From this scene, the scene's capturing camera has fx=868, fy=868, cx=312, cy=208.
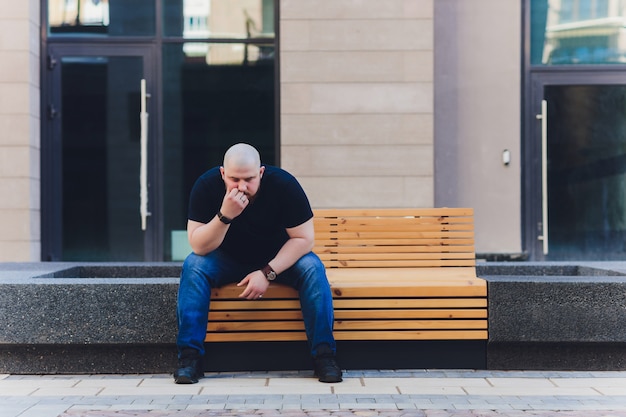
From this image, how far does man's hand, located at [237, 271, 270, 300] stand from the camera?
4711 mm

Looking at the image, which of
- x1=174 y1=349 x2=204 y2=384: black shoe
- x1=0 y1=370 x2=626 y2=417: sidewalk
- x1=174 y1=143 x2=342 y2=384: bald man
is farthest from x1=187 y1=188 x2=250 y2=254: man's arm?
x1=0 y1=370 x2=626 y2=417: sidewalk

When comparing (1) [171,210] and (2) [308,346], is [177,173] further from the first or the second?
(2) [308,346]

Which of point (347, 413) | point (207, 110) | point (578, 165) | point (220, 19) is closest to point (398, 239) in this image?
point (347, 413)

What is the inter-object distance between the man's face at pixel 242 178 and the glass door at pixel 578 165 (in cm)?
573

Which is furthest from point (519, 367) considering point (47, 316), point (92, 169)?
point (92, 169)

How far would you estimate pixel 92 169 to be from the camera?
9688 millimetres

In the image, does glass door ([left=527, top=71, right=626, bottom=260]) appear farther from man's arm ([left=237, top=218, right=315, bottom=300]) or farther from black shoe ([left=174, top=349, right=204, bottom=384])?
black shoe ([left=174, top=349, right=204, bottom=384])

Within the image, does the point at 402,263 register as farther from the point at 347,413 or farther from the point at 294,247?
the point at 347,413

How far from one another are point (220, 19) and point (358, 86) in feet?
5.85

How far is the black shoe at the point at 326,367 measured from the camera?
462 cm

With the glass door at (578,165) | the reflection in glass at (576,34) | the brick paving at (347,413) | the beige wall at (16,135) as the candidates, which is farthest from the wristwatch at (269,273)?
the reflection in glass at (576,34)

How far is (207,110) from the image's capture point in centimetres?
973

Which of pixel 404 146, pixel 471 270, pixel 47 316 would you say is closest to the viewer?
pixel 47 316

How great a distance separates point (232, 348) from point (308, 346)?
1.44 feet
